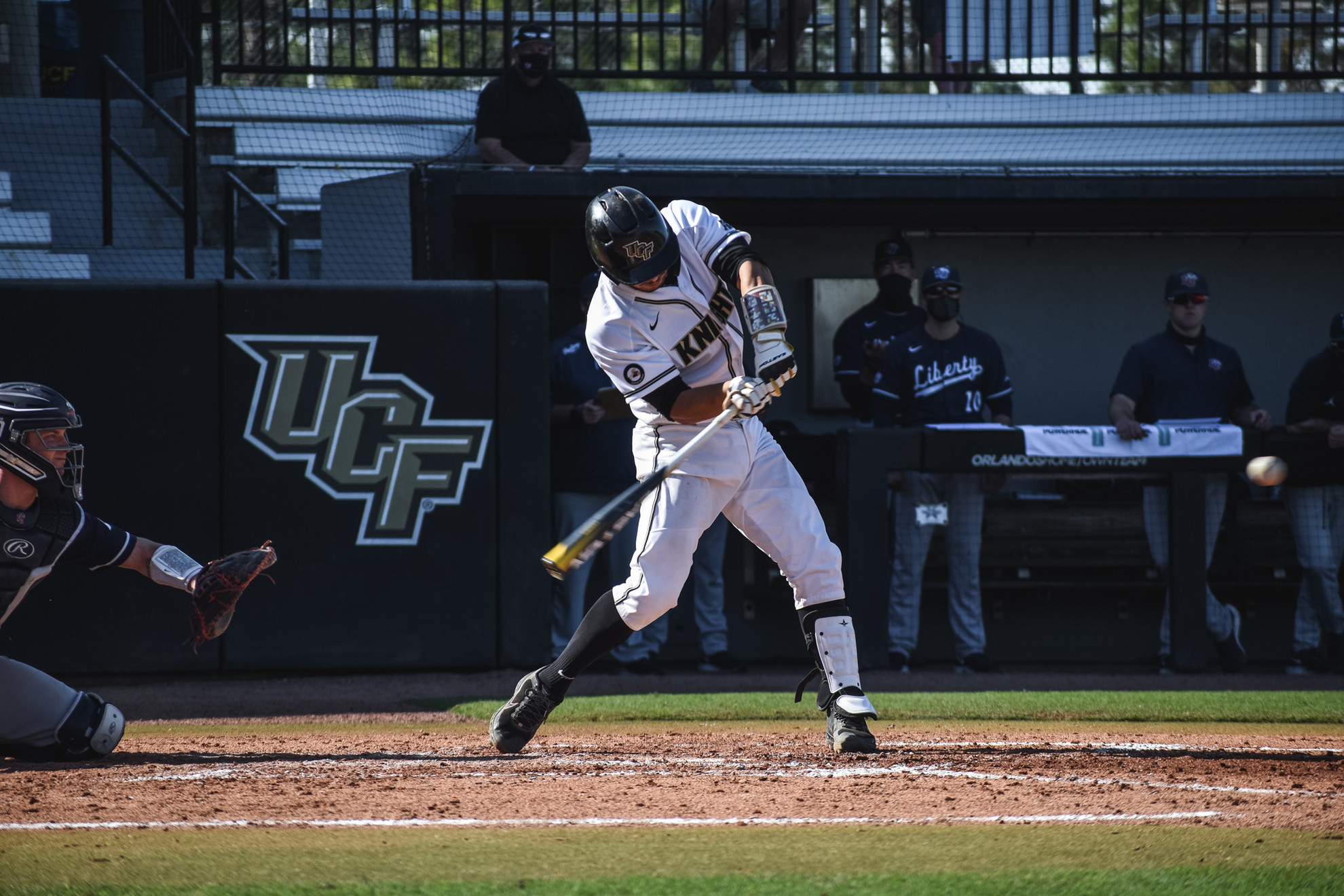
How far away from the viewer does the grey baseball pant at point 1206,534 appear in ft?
23.9

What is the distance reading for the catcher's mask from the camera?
4391 mm

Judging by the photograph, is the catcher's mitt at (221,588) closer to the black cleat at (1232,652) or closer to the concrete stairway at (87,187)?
the concrete stairway at (87,187)

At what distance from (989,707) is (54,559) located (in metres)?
3.57

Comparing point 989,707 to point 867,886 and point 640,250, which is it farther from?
point 867,886

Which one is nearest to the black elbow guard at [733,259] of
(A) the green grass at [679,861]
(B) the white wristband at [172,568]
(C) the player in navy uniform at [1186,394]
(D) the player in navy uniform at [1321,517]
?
(A) the green grass at [679,861]

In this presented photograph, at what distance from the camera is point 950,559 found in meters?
7.34

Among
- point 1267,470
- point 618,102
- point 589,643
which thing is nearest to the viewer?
point 589,643

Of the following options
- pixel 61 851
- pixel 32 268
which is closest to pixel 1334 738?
pixel 61 851

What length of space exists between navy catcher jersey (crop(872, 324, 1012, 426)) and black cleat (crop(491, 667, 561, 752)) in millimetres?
3481

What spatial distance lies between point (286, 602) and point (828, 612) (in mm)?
3464

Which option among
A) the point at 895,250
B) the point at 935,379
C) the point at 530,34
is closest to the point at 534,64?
the point at 530,34

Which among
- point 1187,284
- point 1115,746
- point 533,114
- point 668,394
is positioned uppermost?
point 533,114

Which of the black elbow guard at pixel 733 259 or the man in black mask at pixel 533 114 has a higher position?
the man in black mask at pixel 533 114

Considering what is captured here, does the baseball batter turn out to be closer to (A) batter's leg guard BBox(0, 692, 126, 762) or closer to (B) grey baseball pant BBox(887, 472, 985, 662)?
(A) batter's leg guard BBox(0, 692, 126, 762)
